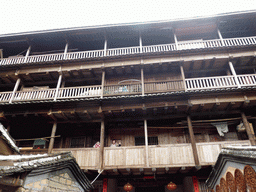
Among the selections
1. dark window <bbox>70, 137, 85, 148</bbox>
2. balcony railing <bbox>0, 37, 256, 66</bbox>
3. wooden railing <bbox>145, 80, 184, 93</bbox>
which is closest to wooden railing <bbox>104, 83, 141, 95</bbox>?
wooden railing <bbox>145, 80, 184, 93</bbox>

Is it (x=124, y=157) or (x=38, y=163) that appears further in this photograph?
(x=124, y=157)

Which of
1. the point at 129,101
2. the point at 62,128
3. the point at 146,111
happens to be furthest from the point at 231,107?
the point at 62,128

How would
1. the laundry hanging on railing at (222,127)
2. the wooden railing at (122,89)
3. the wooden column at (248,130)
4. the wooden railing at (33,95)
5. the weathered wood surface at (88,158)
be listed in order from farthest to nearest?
the wooden railing at (33,95) → the wooden railing at (122,89) → the laundry hanging on railing at (222,127) → the weathered wood surface at (88,158) → the wooden column at (248,130)

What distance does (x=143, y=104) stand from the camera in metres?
11.6

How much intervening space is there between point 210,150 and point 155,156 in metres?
3.20

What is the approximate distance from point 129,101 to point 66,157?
705 centimetres

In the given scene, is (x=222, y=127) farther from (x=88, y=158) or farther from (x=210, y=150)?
(x=88, y=158)

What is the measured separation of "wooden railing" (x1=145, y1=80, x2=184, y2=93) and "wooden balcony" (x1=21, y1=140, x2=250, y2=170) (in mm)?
3765

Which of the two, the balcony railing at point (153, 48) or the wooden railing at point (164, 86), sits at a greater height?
the balcony railing at point (153, 48)

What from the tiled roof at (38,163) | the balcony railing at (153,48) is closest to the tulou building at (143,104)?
the balcony railing at (153,48)

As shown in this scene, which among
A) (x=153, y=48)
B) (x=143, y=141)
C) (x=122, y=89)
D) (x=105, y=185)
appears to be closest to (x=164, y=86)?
(x=122, y=89)

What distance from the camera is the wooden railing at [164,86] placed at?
40.2ft

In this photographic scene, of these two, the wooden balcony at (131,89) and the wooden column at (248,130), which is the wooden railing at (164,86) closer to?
the wooden balcony at (131,89)

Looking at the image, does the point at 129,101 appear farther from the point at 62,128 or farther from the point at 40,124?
the point at 40,124
